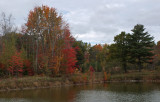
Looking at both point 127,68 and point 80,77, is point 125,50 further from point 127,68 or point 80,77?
point 80,77

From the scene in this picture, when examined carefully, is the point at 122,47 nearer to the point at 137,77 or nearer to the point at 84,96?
Result: the point at 137,77

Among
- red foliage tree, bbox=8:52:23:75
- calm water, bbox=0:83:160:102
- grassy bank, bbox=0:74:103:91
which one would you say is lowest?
calm water, bbox=0:83:160:102

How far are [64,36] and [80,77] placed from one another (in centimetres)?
904

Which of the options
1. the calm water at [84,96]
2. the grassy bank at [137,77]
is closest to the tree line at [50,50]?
the grassy bank at [137,77]

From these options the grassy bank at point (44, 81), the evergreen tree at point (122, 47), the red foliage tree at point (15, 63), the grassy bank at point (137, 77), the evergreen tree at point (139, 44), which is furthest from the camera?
the evergreen tree at point (122, 47)

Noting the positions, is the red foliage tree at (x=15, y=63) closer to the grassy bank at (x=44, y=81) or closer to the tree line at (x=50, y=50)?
the tree line at (x=50, y=50)

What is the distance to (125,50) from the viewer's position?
4631 cm

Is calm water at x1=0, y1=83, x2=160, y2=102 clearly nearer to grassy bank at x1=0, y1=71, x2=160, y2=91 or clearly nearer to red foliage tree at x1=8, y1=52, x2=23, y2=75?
grassy bank at x1=0, y1=71, x2=160, y2=91

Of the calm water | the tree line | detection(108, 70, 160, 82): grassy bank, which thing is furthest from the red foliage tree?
detection(108, 70, 160, 82): grassy bank

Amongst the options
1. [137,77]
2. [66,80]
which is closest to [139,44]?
[137,77]

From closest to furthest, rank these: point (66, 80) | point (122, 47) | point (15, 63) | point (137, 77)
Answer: point (15, 63)
point (66, 80)
point (137, 77)
point (122, 47)

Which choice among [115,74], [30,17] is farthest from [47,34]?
[115,74]

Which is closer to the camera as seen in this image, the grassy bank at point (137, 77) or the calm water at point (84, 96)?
the calm water at point (84, 96)

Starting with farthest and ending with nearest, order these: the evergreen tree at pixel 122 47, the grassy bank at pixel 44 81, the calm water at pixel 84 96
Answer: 1. the evergreen tree at pixel 122 47
2. the grassy bank at pixel 44 81
3. the calm water at pixel 84 96
